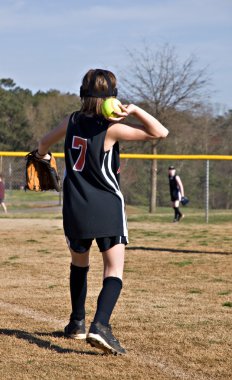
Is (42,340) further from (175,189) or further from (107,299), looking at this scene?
(175,189)

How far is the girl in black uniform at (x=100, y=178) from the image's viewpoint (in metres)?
5.19

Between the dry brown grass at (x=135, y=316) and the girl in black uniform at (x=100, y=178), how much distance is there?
0.36m

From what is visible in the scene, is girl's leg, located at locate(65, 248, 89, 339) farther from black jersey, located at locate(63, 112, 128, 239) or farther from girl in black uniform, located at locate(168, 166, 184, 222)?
girl in black uniform, located at locate(168, 166, 184, 222)

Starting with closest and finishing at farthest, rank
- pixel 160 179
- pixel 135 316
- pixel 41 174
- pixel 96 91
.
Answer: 1. pixel 96 91
2. pixel 41 174
3. pixel 135 316
4. pixel 160 179

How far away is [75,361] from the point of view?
511cm

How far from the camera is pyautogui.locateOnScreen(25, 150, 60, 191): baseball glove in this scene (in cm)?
606

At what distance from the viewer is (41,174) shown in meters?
6.14

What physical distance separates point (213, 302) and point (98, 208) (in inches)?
108

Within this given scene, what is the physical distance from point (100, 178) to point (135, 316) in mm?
1949

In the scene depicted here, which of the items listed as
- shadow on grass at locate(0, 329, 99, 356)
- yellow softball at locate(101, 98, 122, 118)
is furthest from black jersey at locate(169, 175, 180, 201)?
yellow softball at locate(101, 98, 122, 118)

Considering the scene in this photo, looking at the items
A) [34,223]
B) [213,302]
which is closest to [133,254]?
[213,302]

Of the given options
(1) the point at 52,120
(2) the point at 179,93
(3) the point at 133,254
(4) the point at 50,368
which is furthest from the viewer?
(1) the point at 52,120

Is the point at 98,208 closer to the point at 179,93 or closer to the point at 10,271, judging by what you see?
the point at 10,271

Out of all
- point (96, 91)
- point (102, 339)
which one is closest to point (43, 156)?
point (96, 91)
